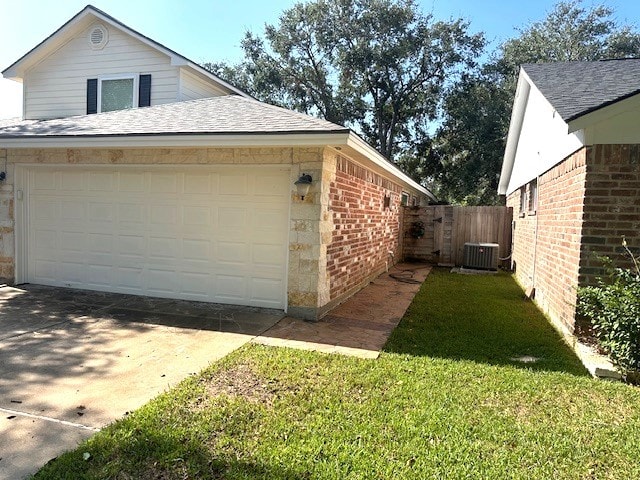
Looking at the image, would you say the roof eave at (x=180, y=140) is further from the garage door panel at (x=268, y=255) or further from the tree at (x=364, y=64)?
the tree at (x=364, y=64)

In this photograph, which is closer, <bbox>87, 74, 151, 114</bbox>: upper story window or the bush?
the bush

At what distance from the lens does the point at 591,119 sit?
190 inches

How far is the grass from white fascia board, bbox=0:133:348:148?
2755 millimetres

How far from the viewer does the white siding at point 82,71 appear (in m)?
11.6

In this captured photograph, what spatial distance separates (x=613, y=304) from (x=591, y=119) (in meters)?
2.12

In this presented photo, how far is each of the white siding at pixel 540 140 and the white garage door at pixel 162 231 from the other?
408 centimetres

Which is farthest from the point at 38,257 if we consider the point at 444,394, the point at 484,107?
the point at 484,107

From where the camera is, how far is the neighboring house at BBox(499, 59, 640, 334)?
4.90 meters

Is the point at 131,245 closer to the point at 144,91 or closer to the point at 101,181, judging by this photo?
the point at 101,181

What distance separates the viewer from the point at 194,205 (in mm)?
6949

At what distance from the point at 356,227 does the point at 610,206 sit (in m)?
4.14

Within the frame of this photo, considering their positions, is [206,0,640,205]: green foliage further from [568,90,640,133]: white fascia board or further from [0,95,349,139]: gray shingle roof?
[568,90,640,133]: white fascia board

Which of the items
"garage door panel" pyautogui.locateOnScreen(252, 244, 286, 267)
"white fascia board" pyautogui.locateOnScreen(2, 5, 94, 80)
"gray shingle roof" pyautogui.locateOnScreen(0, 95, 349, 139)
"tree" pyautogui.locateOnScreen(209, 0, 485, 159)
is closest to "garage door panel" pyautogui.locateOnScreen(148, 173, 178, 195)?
"gray shingle roof" pyautogui.locateOnScreen(0, 95, 349, 139)

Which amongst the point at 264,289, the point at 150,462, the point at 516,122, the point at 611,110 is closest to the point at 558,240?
the point at 611,110
